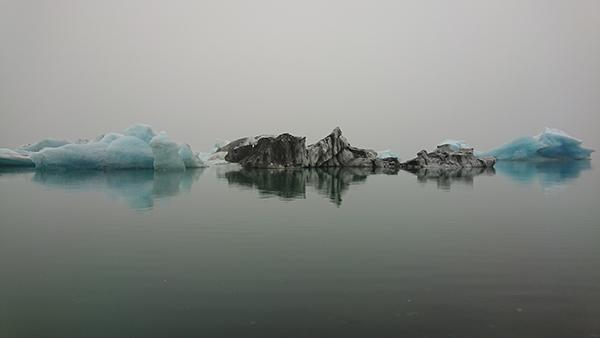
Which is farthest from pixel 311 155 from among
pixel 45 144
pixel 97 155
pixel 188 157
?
pixel 45 144

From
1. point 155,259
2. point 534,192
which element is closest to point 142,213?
point 155,259

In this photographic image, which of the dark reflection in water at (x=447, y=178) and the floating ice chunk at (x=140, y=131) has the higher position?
the floating ice chunk at (x=140, y=131)

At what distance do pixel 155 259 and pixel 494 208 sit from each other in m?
10.3

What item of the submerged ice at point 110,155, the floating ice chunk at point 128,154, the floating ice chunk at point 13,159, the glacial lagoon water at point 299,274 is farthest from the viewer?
the floating ice chunk at point 13,159

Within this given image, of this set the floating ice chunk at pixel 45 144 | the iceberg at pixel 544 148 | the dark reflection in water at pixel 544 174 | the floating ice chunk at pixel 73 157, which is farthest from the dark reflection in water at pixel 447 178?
the floating ice chunk at pixel 45 144

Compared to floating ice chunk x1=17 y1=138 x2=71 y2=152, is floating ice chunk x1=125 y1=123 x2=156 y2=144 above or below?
above

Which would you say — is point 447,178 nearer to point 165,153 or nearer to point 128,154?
point 165,153

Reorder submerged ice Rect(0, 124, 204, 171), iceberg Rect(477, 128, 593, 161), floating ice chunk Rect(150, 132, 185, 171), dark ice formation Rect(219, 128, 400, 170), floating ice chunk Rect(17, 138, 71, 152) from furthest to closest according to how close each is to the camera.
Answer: iceberg Rect(477, 128, 593, 161), dark ice formation Rect(219, 128, 400, 170), floating ice chunk Rect(17, 138, 71, 152), floating ice chunk Rect(150, 132, 185, 171), submerged ice Rect(0, 124, 204, 171)

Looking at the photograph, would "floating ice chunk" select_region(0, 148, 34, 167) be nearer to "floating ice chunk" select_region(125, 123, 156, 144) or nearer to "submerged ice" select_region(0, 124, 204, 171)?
"submerged ice" select_region(0, 124, 204, 171)

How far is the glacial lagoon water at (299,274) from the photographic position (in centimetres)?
424

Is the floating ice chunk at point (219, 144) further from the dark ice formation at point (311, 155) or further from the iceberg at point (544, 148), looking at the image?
the iceberg at point (544, 148)

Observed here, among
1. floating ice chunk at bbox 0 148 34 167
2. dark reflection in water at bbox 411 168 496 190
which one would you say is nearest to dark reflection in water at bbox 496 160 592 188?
dark reflection in water at bbox 411 168 496 190

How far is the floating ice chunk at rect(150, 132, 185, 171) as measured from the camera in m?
30.8

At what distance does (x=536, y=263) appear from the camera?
6.47m
